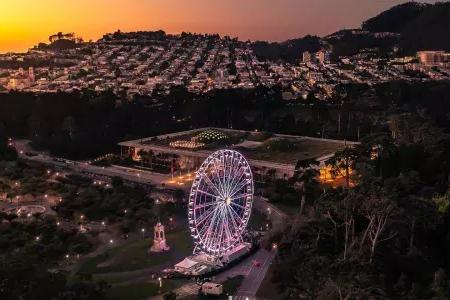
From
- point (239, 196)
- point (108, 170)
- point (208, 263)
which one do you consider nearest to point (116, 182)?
point (108, 170)

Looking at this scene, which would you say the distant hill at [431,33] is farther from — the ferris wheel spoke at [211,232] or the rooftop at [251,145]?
the ferris wheel spoke at [211,232]

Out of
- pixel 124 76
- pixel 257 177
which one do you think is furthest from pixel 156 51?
pixel 257 177

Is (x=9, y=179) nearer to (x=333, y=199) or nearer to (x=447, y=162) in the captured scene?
(x=333, y=199)

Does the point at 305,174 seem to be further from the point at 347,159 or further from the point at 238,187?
the point at 238,187

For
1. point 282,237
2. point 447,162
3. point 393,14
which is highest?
point 393,14

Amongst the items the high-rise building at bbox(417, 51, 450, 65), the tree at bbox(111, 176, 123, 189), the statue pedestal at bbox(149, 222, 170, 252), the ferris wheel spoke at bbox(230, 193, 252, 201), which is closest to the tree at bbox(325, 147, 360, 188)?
the ferris wheel spoke at bbox(230, 193, 252, 201)
